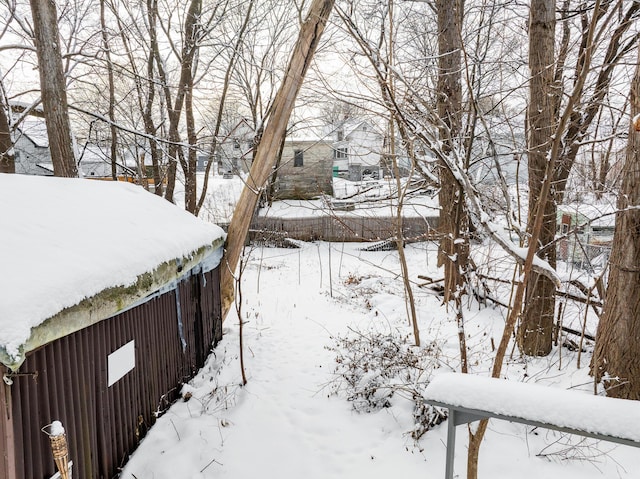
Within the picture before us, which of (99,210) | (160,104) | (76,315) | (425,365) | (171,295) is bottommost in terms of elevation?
(425,365)

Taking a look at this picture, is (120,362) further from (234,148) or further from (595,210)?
(234,148)

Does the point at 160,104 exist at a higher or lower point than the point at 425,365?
higher

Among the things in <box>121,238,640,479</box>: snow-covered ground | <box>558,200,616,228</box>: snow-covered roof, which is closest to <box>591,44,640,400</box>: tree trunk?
<box>558,200,616,228</box>: snow-covered roof

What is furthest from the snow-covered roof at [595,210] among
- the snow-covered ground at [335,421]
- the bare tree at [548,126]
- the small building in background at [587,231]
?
the snow-covered ground at [335,421]

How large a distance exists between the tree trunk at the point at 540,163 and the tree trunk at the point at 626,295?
797mm

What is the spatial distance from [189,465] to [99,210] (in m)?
2.75

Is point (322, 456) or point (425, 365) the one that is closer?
point (322, 456)

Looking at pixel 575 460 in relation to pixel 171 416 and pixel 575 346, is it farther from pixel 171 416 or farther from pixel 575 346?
pixel 171 416

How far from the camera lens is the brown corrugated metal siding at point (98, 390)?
253 centimetres

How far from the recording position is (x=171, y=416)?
15.4 feet

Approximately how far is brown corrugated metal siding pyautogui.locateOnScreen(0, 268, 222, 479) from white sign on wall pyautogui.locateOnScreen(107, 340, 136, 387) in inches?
2.2

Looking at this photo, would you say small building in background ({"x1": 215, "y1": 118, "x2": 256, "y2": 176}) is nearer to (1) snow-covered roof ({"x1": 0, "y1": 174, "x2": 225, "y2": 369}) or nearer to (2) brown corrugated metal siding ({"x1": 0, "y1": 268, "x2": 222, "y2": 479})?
(1) snow-covered roof ({"x1": 0, "y1": 174, "x2": 225, "y2": 369})

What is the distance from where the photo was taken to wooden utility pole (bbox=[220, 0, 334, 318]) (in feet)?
20.0

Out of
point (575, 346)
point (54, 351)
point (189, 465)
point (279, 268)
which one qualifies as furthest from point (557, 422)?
point (279, 268)
